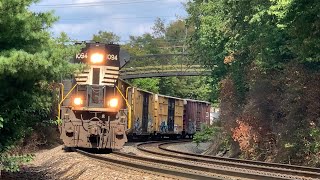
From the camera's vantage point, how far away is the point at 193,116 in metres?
44.8

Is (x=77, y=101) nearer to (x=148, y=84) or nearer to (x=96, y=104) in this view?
(x=96, y=104)

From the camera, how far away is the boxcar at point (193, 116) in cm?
4284

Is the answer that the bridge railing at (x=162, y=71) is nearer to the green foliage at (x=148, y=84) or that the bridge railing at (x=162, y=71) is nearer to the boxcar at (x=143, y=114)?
the green foliage at (x=148, y=84)

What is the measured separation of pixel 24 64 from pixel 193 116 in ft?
117

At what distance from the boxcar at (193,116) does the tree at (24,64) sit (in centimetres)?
3090

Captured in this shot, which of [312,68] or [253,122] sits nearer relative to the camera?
[312,68]

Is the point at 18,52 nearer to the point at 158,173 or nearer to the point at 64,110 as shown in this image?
the point at 158,173

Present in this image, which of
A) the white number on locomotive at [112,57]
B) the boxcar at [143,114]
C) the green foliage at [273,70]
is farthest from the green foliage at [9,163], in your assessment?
the boxcar at [143,114]

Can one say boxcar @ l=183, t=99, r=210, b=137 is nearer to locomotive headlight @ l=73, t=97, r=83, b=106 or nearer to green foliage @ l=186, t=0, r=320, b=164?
green foliage @ l=186, t=0, r=320, b=164

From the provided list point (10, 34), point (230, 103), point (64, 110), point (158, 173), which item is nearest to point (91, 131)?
point (64, 110)

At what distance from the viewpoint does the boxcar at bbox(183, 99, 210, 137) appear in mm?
42844

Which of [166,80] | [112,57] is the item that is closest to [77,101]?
[112,57]

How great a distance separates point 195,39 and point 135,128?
549 inches

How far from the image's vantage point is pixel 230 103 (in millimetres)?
29625
